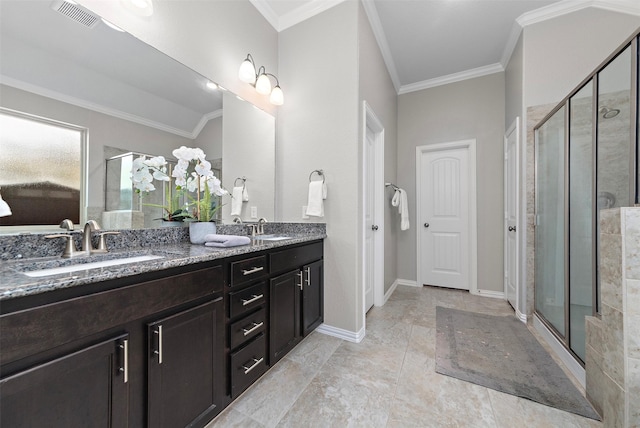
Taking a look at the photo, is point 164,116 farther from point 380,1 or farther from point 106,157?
point 380,1

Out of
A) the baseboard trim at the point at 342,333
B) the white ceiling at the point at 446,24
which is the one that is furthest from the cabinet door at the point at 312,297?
the white ceiling at the point at 446,24

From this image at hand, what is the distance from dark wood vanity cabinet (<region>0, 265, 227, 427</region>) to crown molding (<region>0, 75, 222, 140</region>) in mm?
972

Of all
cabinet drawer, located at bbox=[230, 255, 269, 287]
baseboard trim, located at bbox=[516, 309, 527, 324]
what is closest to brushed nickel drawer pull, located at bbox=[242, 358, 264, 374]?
cabinet drawer, located at bbox=[230, 255, 269, 287]

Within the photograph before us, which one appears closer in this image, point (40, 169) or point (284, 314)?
point (40, 169)

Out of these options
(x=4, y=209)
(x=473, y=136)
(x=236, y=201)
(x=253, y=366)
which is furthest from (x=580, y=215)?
(x=4, y=209)

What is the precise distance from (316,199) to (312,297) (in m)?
0.81

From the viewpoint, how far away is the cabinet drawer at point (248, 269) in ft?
4.28

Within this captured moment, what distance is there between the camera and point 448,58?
308cm

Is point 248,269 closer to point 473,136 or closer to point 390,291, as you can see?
point 390,291

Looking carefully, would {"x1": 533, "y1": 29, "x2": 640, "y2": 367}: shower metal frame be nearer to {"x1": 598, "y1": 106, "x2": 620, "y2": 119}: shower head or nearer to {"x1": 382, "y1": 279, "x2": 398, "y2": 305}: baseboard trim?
{"x1": 598, "y1": 106, "x2": 620, "y2": 119}: shower head

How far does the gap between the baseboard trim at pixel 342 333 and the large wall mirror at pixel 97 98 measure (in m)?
1.28

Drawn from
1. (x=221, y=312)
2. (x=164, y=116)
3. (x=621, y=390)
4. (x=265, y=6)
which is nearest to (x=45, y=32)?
(x=164, y=116)

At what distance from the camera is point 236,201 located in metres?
2.08

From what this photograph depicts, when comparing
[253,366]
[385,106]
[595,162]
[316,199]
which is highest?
[385,106]
